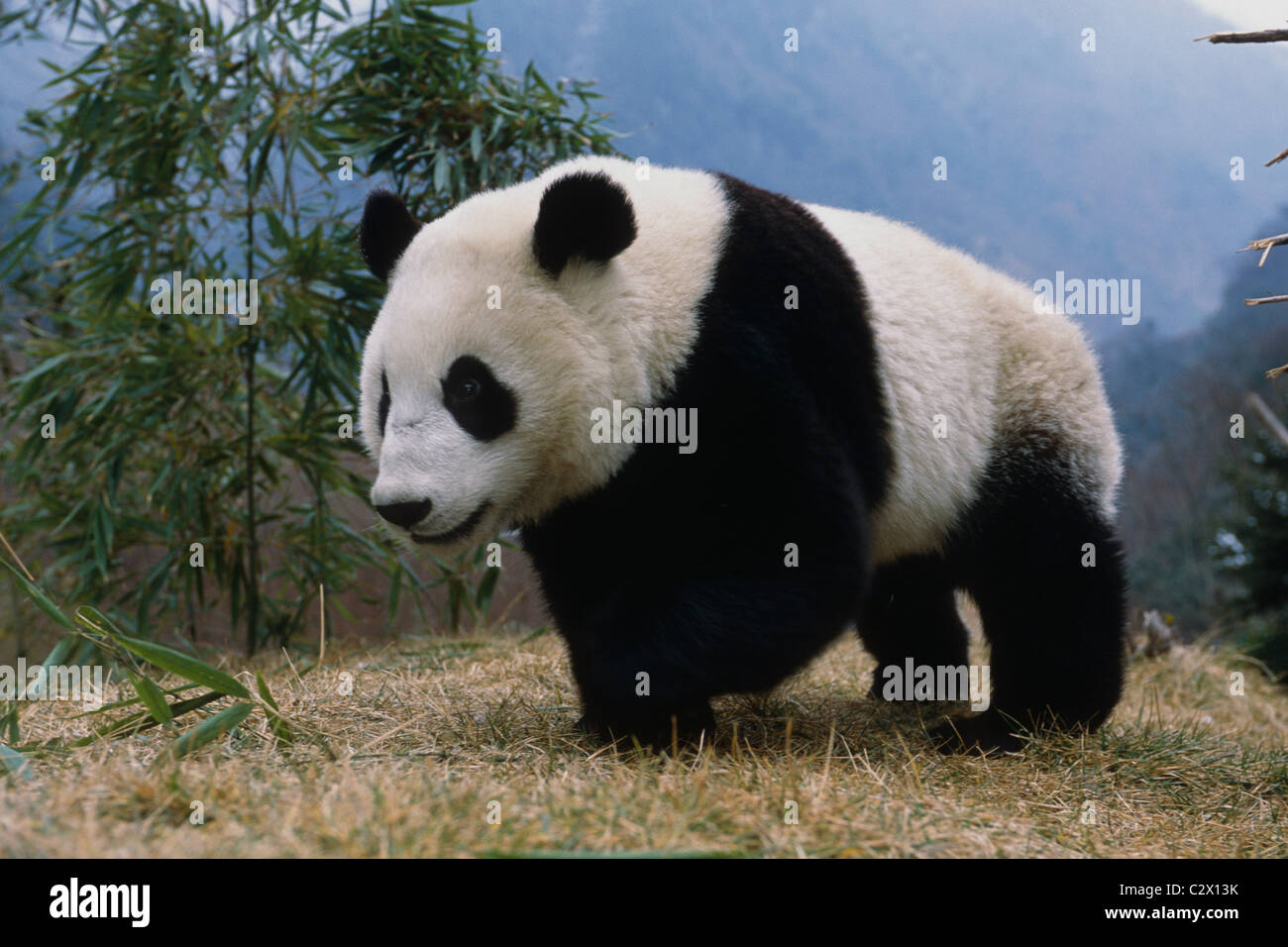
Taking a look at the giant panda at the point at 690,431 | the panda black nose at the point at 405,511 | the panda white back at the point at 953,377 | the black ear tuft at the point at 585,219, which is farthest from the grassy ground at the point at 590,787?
the black ear tuft at the point at 585,219

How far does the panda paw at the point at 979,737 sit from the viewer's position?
125 inches

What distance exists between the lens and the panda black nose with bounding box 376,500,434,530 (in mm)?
2482

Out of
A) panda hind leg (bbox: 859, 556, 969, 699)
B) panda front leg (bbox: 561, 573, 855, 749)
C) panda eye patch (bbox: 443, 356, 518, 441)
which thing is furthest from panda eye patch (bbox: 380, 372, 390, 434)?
panda hind leg (bbox: 859, 556, 969, 699)

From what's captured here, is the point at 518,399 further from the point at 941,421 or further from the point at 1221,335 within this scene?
the point at 1221,335

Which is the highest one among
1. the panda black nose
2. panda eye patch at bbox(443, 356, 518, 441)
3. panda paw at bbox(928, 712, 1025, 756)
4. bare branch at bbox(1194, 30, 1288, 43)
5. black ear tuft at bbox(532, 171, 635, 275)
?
bare branch at bbox(1194, 30, 1288, 43)

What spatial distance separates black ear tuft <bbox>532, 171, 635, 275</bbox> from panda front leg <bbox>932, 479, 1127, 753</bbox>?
1.45m

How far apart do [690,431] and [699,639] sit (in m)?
0.52

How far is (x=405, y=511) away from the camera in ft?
8.20

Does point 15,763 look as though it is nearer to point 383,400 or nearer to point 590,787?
point 383,400

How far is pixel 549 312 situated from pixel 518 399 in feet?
0.79

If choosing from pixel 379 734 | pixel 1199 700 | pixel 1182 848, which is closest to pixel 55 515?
pixel 379 734

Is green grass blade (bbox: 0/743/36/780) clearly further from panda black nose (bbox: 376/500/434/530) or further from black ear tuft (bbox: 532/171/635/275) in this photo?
black ear tuft (bbox: 532/171/635/275)

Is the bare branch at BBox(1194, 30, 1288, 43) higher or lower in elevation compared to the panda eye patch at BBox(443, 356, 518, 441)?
higher

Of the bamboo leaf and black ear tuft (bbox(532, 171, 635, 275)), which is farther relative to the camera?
black ear tuft (bbox(532, 171, 635, 275))
